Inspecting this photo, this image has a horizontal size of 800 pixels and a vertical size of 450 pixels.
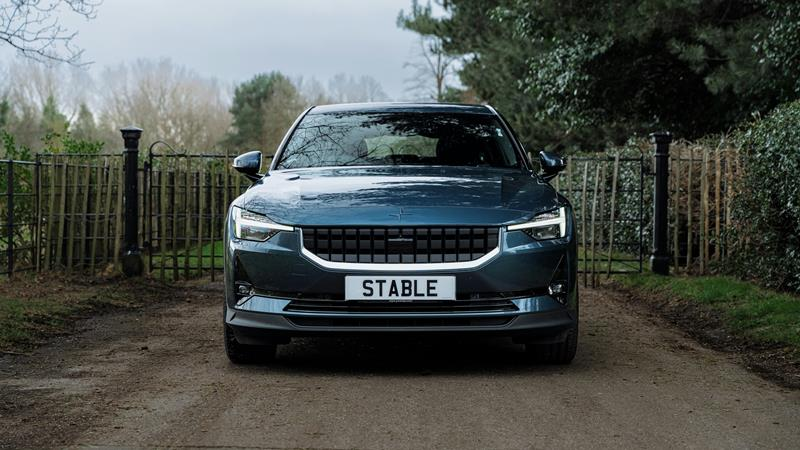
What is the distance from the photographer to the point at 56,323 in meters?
8.98

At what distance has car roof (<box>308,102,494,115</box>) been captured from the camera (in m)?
7.96

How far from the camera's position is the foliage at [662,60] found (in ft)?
56.6

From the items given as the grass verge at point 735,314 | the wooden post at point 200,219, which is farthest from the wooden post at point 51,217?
the grass verge at point 735,314

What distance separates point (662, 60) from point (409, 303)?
16.4 meters

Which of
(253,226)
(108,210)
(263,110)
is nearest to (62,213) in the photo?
(108,210)

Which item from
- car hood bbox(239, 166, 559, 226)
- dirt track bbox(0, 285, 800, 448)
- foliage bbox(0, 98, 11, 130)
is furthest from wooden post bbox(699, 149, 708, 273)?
foliage bbox(0, 98, 11, 130)

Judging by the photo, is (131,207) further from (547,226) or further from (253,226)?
(547,226)

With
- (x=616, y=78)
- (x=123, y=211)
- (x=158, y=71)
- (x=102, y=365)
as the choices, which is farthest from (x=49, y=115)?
(x=102, y=365)

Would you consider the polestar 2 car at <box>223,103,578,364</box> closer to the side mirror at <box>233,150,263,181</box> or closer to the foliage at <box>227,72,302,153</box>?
the side mirror at <box>233,150,263,181</box>

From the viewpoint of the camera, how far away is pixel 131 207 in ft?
40.8

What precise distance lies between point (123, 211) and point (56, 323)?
3821mm

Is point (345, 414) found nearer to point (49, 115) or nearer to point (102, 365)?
point (102, 365)

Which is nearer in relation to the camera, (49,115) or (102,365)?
(102,365)

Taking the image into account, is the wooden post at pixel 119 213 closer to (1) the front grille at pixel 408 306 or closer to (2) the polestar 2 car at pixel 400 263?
(2) the polestar 2 car at pixel 400 263
